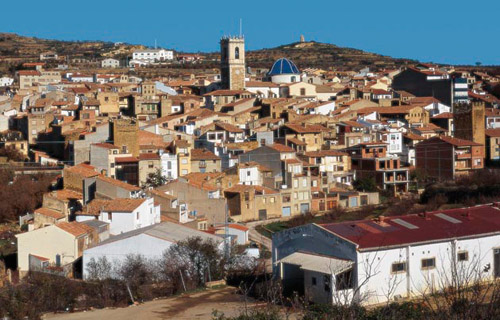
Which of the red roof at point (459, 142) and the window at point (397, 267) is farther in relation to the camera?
the red roof at point (459, 142)

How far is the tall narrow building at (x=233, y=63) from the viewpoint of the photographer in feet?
185

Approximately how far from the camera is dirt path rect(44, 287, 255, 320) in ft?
57.3

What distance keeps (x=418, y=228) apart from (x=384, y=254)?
1.47m

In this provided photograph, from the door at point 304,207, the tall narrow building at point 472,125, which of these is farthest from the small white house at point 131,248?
the tall narrow building at point 472,125

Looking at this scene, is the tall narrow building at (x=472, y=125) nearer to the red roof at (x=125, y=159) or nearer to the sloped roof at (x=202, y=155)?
the sloped roof at (x=202, y=155)

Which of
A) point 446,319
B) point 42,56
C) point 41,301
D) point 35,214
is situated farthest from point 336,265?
point 42,56

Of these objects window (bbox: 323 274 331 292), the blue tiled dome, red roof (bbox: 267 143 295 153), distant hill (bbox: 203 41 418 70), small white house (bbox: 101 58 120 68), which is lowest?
window (bbox: 323 274 331 292)

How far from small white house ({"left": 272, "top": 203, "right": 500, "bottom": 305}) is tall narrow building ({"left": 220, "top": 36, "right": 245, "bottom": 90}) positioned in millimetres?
36673

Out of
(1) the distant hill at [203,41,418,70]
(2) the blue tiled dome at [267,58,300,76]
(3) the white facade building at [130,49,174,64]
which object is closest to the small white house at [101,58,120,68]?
(3) the white facade building at [130,49,174,64]

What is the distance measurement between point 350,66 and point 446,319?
3280 inches

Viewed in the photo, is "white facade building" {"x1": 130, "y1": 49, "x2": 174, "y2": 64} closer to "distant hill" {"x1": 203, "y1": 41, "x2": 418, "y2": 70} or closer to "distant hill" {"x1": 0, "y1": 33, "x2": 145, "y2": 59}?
"distant hill" {"x1": 0, "y1": 33, "x2": 145, "y2": 59}

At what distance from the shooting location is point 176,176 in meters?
34.6

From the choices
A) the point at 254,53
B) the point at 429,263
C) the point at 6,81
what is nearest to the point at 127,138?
the point at 429,263

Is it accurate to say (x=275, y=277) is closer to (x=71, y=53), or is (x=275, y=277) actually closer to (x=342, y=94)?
(x=342, y=94)
